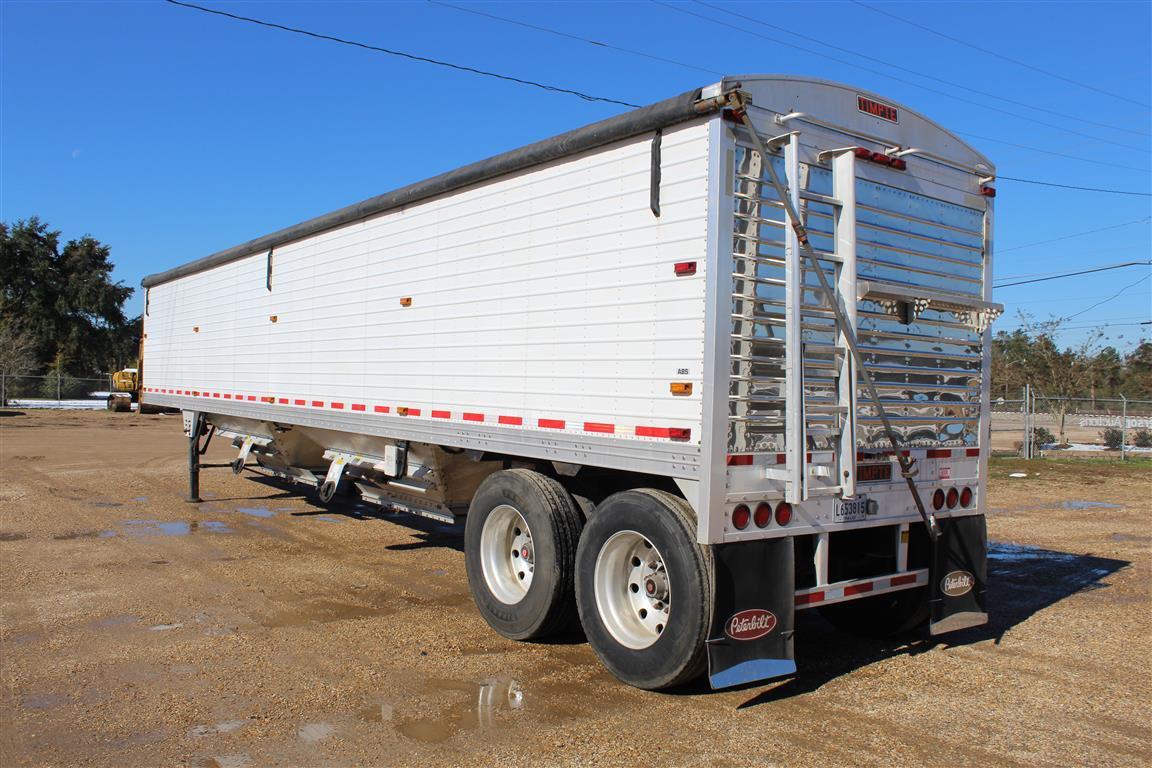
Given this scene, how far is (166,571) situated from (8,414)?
105ft

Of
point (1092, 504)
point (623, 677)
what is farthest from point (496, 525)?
point (1092, 504)

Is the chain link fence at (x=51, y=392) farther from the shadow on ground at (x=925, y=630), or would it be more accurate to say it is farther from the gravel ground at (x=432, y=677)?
the gravel ground at (x=432, y=677)

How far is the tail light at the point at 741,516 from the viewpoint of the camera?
4.84 metres

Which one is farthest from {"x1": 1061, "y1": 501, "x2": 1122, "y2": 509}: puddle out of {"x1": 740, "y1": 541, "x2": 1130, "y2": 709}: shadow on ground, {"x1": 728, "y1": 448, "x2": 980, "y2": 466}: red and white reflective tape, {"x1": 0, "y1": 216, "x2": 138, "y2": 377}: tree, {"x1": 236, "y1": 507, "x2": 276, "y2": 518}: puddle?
{"x1": 0, "y1": 216, "x2": 138, "y2": 377}: tree

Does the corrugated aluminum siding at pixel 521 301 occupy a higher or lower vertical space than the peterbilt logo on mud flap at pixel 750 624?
higher

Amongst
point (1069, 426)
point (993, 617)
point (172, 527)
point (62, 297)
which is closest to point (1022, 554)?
point (993, 617)

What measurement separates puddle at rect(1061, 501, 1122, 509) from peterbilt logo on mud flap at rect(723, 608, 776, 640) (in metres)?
11.1

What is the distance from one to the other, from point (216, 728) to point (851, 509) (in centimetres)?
382

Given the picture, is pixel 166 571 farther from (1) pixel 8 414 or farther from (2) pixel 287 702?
(1) pixel 8 414

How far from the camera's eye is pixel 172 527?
34.9ft

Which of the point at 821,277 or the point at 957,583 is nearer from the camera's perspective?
the point at 821,277

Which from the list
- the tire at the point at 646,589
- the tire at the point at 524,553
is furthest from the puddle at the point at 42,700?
the tire at the point at 646,589

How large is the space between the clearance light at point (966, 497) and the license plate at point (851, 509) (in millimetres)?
1217

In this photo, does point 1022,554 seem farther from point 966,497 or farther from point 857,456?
point 857,456
